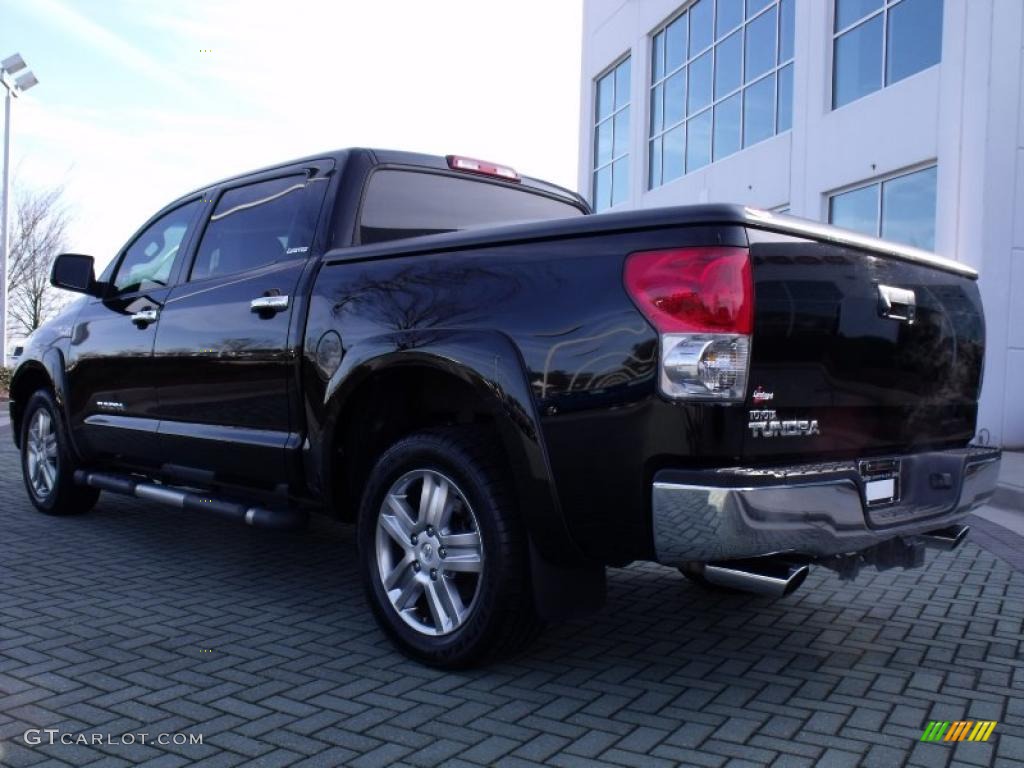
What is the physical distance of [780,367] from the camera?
288 centimetres

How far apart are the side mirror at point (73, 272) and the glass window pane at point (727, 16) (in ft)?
49.1

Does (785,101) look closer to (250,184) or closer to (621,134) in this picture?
(621,134)

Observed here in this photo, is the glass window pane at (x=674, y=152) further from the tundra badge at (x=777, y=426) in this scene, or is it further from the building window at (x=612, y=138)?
the tundra badge at (x=777, y=426)

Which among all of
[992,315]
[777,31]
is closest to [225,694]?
[992,315]

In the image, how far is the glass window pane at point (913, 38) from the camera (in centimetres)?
1245

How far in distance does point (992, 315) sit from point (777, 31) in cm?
727

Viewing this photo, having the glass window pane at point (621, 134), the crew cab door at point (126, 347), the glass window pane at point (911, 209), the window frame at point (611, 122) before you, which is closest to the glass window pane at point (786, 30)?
the glass window pane at point (911, 209)

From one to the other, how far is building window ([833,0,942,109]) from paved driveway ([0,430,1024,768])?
9733 millimetres

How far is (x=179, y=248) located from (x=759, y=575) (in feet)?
12.1

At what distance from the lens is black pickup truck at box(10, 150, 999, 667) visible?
279 centimetres

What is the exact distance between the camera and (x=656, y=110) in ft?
70.9

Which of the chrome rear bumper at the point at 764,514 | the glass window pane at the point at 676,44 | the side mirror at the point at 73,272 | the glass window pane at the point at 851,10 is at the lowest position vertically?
the chrome rear bumper at the point at 764,514

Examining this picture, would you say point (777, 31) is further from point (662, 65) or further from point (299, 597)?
point (299, 597)

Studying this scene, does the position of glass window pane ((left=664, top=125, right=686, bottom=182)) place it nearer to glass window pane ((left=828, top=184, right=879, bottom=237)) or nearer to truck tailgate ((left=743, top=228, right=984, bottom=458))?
glass window pane ((left=828, top=184, right=879, bottom=237))
